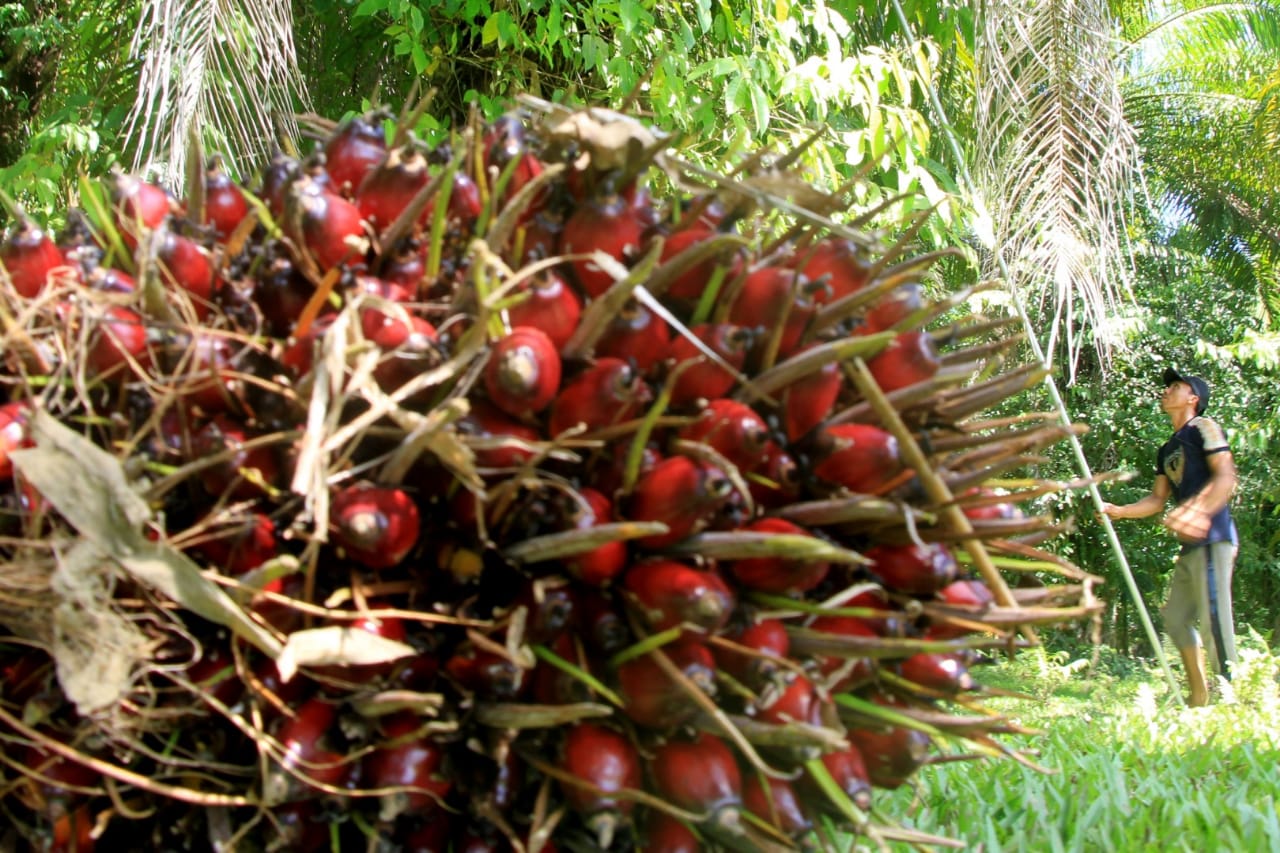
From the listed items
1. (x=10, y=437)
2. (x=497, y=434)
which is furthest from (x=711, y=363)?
(x=10, y=437)

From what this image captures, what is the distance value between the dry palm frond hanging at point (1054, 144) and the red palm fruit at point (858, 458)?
12.9 feet

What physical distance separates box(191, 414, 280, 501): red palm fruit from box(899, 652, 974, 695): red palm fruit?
0.65 m

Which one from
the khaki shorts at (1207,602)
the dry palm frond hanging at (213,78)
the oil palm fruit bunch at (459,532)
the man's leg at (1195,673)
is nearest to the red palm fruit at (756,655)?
the oil palm fruit bunch at (459,532)

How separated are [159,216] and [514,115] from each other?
1.32 feet

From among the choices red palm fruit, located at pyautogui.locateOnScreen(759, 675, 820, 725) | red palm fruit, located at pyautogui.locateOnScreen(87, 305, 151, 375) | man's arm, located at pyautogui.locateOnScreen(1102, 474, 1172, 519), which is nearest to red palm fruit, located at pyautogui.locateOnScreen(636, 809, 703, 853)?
red palm fruit, located at pyautogui.locateOnScreen(759, 675, 820, 725)

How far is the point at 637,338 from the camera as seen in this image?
0.98m

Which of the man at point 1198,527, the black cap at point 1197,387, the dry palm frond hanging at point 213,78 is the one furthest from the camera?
the black cap at point 1197,387

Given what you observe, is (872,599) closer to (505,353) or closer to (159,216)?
(505,353)

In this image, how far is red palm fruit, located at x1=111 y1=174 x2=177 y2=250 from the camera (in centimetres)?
107

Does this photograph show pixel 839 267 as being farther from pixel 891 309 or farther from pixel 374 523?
pixel 374 523

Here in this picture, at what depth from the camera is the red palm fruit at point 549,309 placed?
37.3 inches

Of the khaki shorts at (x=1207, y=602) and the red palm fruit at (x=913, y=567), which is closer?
the red palm fruit at (x=913, y=567)

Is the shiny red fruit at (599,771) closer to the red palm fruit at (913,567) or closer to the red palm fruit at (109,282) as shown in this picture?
the red palm fruit at (913,567)

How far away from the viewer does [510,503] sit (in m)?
0.92
